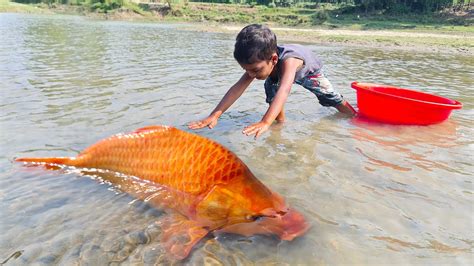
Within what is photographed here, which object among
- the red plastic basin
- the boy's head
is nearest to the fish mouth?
the boy's head

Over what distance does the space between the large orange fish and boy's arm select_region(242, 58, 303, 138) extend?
0.57m

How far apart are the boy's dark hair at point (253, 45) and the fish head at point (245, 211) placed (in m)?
1.41

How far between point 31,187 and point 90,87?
12.0 feet

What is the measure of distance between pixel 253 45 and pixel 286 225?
5.35 feet

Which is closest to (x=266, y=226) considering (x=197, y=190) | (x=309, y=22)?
(x=197, y=190)

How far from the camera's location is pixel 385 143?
4.08 m

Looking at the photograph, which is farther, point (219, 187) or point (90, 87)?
point (90, 87)

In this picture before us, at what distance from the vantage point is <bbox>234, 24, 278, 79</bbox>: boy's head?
327cm

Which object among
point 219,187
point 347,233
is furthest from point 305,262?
point 219,187

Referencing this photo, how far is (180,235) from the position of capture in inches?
86.7

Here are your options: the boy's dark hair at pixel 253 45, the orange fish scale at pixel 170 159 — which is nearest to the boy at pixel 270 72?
the boy's dark hair at pixel 253 45

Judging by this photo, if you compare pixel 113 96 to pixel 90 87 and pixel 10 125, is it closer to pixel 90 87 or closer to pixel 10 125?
pixel 90 87

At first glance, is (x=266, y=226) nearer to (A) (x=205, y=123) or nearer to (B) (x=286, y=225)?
(B) (x=286, y=225)

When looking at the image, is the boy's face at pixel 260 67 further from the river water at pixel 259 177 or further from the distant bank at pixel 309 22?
the distant bank at pixel 309 22
